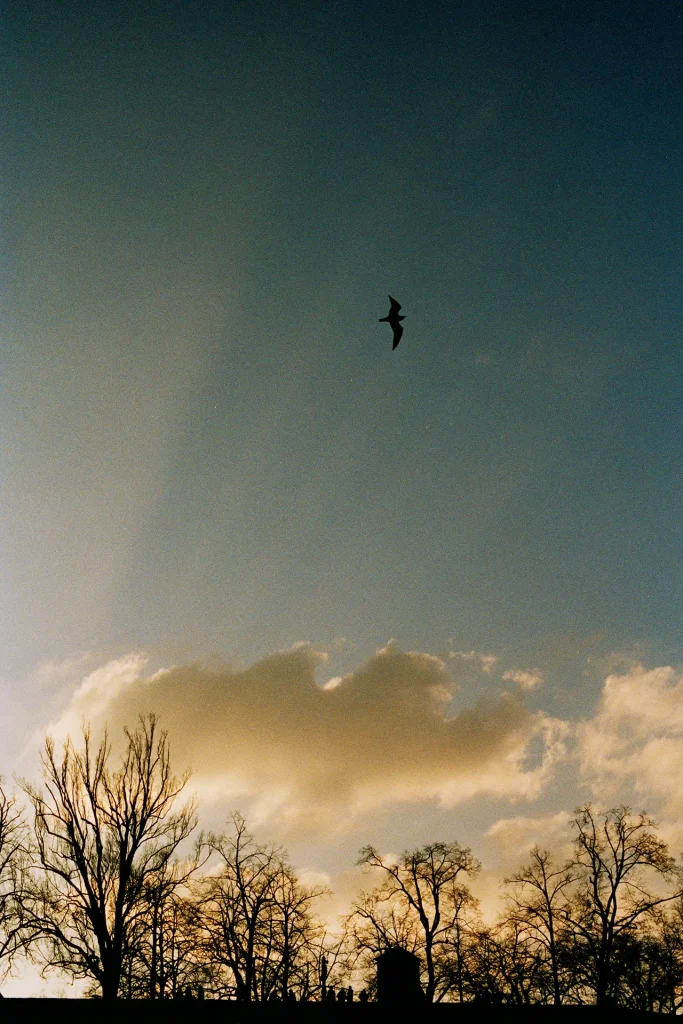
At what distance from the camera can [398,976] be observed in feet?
96.5

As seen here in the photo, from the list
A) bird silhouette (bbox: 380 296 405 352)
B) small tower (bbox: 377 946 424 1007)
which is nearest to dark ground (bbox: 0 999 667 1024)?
small tower (bbox: 377 946 424 1007)

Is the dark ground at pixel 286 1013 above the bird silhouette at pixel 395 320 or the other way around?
the other way around

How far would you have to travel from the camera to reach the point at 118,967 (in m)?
19.6

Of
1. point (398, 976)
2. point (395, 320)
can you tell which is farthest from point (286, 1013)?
point (395, 320)

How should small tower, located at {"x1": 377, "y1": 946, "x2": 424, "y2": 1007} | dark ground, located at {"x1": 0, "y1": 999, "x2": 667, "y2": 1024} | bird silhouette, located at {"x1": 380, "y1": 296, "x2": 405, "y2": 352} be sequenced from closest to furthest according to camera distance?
bird silhouette, located at {"x1": 380, "y1": 296, "x2": 405, "y2": 352} < dark ground, located at {"x1": 0, "y1": 999, "x2": 667, "y2": 1024} < small tower, located at {"x1": 377, "y1": 946, "x2": 424, "y2": 1007}

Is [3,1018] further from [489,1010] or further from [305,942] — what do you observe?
[489,1010]

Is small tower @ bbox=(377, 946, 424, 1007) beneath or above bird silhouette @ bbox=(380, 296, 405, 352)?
beneath

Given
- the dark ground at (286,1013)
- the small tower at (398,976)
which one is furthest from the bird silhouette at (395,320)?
the small tower at (398,976)

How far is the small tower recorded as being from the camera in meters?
28.6

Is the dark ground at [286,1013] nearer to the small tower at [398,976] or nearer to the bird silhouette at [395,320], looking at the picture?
the small tower at [398,976]

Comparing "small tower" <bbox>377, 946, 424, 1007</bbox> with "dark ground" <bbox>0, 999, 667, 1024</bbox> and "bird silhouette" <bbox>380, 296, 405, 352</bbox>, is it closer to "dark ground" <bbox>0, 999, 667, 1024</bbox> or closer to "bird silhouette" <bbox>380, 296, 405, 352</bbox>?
"dark ground" <bbox>0, 999, 667, 1024</bbox>

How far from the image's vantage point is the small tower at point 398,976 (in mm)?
28583

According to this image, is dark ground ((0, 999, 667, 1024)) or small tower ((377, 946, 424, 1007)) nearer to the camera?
dark ground ((0, 999, 667, 1024))

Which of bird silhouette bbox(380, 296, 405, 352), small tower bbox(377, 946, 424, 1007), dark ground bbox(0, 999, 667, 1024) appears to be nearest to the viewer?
bird silhouette bbox(380, 296, 405, 352)
